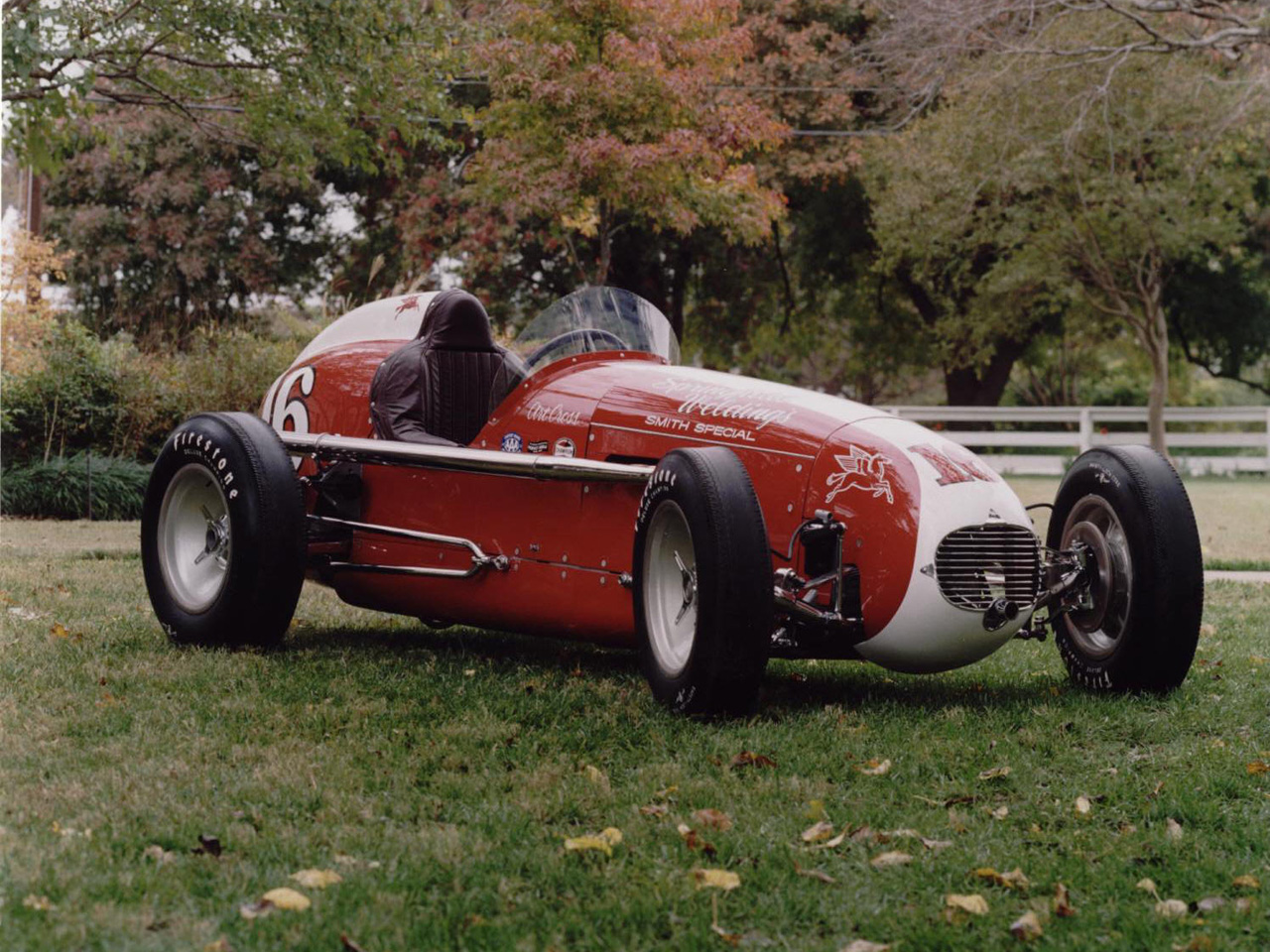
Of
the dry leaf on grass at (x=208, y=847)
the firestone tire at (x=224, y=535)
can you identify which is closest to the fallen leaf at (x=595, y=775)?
the dry leaf on grass at (x=208, y=847)

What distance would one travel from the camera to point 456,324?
6.91 m

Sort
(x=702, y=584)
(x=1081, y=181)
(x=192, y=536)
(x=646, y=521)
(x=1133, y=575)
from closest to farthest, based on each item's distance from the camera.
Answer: (x=702, y=584), (x=646, y=521), (x=1133, y=575), (x=192, y=536), (x=1081, y=181)

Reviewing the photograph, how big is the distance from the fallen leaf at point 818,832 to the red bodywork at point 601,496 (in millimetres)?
1381

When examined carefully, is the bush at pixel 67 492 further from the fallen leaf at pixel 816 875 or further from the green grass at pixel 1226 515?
the fallen leaf at pixel 816 875

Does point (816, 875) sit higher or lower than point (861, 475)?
lower

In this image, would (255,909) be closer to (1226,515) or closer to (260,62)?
(260,62)

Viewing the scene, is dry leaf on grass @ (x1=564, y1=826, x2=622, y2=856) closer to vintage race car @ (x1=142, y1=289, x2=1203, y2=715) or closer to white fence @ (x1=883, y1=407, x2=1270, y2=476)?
vintage race car @ (x1=142, y1=289, x2=1203, y2=715)

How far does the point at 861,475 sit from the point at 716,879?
83.8 inches

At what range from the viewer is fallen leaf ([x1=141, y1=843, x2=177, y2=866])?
3.45 m

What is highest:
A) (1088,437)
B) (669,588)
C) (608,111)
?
(608,111)

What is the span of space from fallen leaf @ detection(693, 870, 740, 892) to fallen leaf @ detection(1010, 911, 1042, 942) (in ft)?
2.09

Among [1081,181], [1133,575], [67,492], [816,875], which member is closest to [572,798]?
[816,875]

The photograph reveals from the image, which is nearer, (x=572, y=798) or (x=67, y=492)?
(x=572, y=798)

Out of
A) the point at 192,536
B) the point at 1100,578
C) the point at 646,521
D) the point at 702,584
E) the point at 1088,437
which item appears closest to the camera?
the point at 702,584
